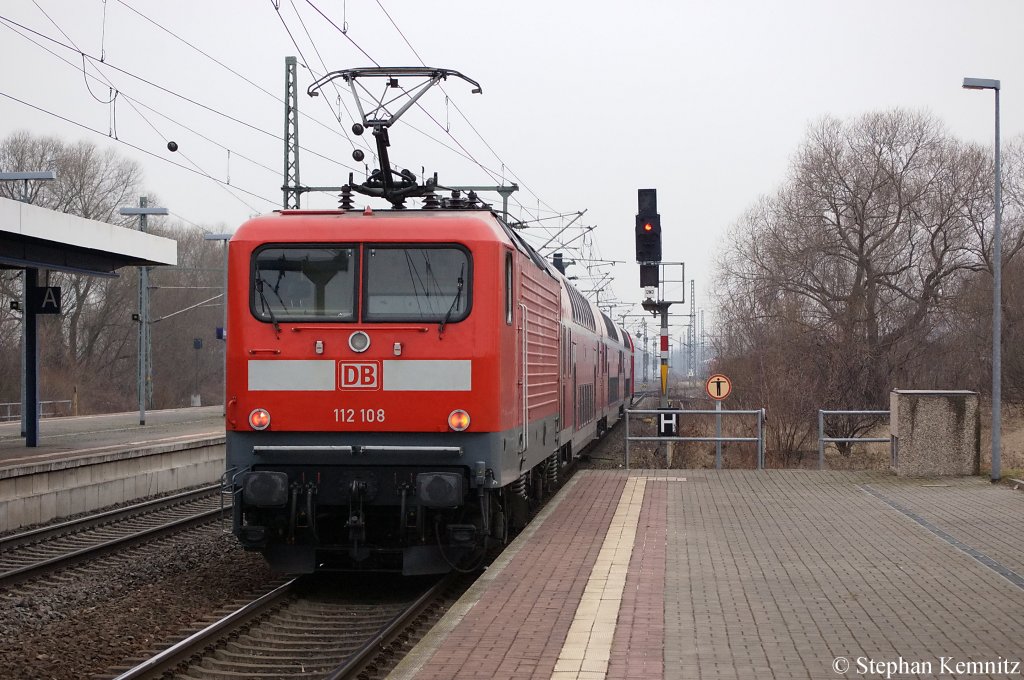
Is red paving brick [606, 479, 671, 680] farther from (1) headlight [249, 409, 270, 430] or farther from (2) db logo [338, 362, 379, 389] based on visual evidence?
(1) headlight [249, 409, 270, 430]

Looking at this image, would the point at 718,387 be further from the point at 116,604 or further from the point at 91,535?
the point at 116,604

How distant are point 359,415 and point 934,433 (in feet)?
35.0

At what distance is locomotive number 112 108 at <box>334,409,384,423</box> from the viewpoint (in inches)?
376

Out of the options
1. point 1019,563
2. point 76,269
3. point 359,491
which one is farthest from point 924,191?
point 359,491

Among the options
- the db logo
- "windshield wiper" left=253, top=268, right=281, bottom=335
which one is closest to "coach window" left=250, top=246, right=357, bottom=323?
"windshield wiper" left=253, top=268, right=281, bottom=335

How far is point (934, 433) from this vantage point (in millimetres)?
17156

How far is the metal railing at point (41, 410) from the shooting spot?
39.9 m

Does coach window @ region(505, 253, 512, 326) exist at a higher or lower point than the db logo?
higher

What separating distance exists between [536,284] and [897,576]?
4.87 metres

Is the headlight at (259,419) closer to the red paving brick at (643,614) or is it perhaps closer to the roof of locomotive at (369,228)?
the roof of locomotive at (369,228)

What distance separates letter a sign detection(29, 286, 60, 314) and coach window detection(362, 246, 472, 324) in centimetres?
1497

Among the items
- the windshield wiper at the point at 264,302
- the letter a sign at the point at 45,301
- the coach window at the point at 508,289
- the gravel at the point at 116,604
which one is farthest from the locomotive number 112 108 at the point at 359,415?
the letter a sign at the point at 45,301

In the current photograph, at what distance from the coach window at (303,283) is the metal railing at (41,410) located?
31.5 m

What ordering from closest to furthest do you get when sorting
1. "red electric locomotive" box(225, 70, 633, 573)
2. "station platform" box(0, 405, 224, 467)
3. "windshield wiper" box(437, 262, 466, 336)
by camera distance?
"red electric locomotive" box(225, 70, 633, 573) < "windshield wiper" box(437, 262, 466, 336) < "station platform" box(0, 405, 224, 467)
